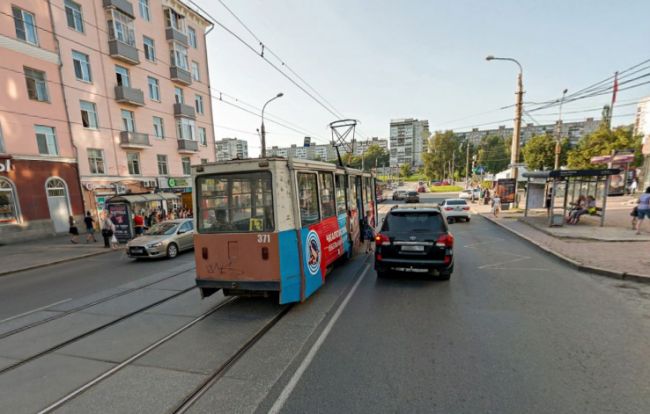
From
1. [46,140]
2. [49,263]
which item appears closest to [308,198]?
[49,263]

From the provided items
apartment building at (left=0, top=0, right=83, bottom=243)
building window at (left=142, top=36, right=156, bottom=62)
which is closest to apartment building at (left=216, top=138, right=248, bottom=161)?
building window at (left=142, top=36, right=156, bottom=62)

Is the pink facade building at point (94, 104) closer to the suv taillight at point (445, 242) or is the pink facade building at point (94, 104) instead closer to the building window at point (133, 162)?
the building window at point (133, 162)

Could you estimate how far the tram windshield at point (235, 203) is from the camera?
4957 mm

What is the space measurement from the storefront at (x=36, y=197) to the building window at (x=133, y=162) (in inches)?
157

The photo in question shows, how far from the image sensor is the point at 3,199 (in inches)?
602

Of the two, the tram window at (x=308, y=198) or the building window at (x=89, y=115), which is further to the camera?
the building window at (x=89, y=115)

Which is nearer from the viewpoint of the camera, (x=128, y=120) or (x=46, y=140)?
(x=46, y=140)

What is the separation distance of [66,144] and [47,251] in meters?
8.55

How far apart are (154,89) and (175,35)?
563cm

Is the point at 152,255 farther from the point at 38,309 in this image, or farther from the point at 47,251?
the point at 47,251

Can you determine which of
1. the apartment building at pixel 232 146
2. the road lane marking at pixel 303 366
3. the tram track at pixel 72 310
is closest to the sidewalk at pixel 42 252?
the tram track at pixel 72 310

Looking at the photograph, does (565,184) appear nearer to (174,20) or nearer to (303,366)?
(303,366)

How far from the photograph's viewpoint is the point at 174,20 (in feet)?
86.7

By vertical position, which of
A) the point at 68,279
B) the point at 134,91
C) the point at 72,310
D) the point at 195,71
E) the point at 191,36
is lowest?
Result: the point at 68,279
